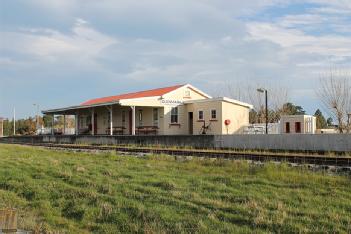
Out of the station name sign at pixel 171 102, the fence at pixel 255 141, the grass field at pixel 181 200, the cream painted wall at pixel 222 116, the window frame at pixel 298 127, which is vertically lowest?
the grass field at pixel 181 200

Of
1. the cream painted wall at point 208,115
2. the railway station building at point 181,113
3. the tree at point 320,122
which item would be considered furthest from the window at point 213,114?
the tree at point 320,122

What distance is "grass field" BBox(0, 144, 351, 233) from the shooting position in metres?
6.90

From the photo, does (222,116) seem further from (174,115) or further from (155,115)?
(155,115)

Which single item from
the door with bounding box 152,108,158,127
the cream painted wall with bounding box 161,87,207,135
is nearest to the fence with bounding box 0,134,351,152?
the cream painted wall with bounding box 161,87,207,135

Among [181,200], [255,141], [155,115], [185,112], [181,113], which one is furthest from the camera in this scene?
[155,115]

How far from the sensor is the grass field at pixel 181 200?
6.90 metres

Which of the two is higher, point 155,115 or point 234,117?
point 155,115

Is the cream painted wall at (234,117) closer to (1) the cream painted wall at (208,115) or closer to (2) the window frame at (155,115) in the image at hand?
(1) the cream painted wall at (208,115)

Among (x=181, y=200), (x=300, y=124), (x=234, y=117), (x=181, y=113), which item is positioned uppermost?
(x=181, y=113)

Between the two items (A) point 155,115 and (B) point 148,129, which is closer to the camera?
(B) point 148,129

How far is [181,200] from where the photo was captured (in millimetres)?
8422

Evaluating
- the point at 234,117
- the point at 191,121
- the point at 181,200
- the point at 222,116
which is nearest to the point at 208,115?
the point at 222,116

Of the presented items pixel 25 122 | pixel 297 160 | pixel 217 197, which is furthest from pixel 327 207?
pixel 25 122

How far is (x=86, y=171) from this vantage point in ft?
43.2
